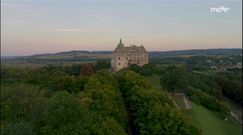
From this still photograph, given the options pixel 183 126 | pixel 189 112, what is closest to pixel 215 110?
pixel 189 112

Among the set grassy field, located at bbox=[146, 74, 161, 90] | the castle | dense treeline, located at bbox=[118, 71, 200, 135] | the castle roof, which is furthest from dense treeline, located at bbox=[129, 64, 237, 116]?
dense treeline, located at bbox=[118, 71, 200, 135]

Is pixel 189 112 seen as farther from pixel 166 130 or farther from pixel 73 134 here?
pixel 73 134

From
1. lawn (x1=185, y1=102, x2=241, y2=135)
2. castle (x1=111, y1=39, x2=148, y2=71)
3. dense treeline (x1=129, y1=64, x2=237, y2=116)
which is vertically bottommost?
lawn (x1=185, y1=102, x2=241, y2=135)

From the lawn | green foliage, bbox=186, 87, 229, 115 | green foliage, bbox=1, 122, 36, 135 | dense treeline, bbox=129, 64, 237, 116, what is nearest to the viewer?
green foliage, bbox=1, 122, 36, 135

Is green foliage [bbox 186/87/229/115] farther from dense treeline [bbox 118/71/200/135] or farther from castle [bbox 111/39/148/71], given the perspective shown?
castle [bbox 111/39/148/71]

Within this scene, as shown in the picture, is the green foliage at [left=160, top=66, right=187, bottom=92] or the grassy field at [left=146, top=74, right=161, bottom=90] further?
the grassy field at [left=146, top=74, right=161, bottom=90]
